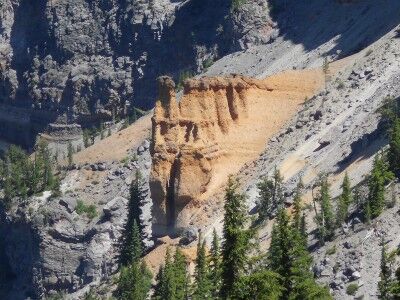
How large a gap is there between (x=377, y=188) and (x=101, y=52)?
288ft

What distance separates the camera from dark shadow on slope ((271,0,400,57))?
115 meters

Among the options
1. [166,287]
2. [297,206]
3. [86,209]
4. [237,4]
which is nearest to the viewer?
[166,287]

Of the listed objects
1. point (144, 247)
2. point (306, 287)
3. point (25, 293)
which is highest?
point (306, 287)

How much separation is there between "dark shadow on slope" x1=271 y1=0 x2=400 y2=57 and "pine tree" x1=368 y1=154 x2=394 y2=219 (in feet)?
119

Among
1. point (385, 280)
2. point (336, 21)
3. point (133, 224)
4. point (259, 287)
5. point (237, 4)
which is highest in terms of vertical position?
point (237, 4)

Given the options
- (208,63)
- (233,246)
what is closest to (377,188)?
(233,246)

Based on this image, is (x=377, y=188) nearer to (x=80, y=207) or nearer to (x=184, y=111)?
(x=184, y=111)

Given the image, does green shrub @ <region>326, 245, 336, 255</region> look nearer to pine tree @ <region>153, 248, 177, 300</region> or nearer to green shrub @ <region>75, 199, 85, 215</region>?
pine tree @ <region>153, 248, 177, 300</region>

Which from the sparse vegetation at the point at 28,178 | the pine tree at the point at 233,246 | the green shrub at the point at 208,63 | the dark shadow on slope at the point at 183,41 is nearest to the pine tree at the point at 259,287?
the pine tree at the point at 233,246

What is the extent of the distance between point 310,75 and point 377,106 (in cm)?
1331

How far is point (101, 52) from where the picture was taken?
15750cm

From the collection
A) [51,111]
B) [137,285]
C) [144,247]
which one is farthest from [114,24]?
[137,285]

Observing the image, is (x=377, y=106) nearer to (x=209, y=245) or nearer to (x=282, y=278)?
(x=209, y=245)

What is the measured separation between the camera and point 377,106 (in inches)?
3767
